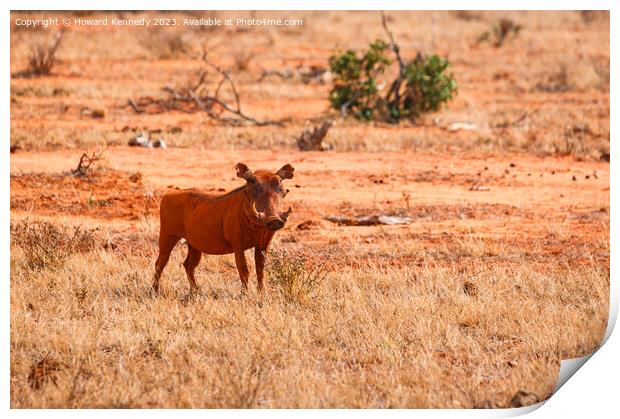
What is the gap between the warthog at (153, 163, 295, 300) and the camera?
6980 millimetres

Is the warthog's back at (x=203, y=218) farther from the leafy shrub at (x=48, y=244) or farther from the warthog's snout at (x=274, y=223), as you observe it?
the leafy shrub at (x=48, y=244)

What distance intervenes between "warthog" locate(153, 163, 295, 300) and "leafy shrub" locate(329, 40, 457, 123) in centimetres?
1021

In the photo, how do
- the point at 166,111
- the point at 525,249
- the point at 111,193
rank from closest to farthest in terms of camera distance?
1. the point at 525,249
2. the point at 111,193
3. the point at 166,111

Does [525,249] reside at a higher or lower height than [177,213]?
lower

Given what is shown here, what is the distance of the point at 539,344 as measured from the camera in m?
7.01

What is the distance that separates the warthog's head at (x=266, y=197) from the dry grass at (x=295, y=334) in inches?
26.8

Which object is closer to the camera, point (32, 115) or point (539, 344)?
point (539, 344)

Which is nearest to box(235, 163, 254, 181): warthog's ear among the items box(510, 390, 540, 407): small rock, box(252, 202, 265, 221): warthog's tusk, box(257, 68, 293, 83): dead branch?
box(252, 202, 265, 221): warthog's tusk

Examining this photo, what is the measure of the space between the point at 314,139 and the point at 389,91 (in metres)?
3.46

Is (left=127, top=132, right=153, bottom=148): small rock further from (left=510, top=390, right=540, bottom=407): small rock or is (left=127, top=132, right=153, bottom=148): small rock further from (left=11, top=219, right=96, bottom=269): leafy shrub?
(left=510, top=390, right=540, bottom=407): small rock
